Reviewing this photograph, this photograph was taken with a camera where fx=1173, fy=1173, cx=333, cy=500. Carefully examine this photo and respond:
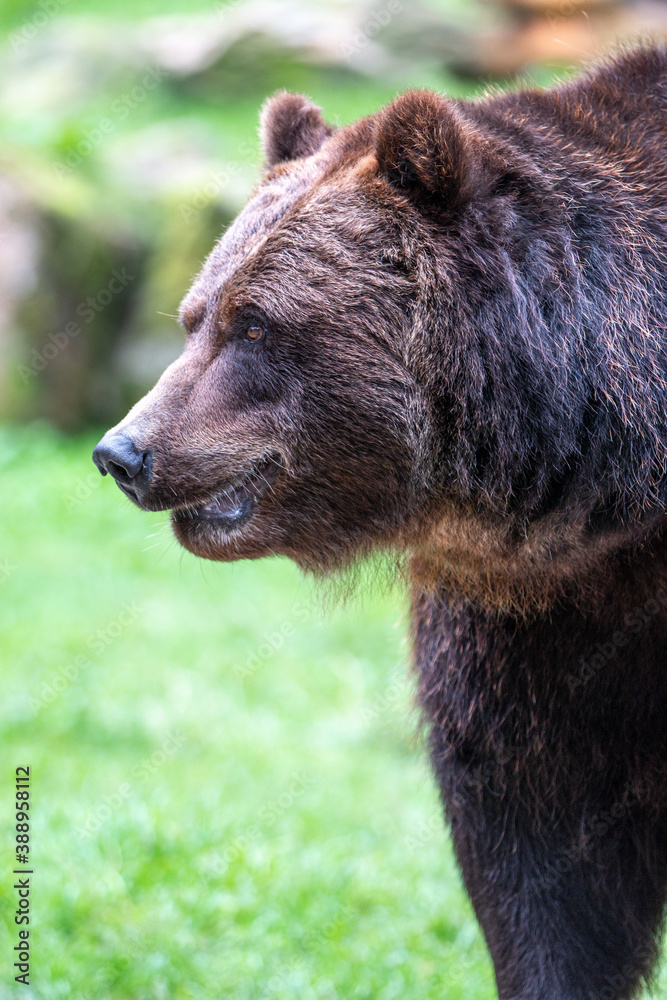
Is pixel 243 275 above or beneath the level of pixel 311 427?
above

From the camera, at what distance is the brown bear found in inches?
106

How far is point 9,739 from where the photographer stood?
624 cm

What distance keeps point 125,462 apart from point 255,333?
0.44 m

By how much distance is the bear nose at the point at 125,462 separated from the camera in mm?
2688

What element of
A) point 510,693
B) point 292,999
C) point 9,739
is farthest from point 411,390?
point 9,739

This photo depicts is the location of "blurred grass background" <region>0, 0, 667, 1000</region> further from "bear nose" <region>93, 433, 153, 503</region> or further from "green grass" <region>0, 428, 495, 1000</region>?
"bear nose" <region>93, 433, 153, 503</region>

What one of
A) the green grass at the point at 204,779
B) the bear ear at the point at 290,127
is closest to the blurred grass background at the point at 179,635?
the green grass at the point at 204,779

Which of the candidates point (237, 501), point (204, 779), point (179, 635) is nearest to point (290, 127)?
point (237, 501)

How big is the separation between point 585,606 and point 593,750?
36cm

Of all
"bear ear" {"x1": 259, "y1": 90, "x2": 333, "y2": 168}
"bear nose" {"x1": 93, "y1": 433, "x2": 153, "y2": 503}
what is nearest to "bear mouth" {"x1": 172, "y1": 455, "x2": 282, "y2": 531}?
"bear nose" {"x1": 93, "y1": 433, "x2": 153, "y2": 503}

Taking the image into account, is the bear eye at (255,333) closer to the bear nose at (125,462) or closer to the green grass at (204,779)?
the bear nose at (125,462)

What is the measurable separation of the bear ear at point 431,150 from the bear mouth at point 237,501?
0.73 m

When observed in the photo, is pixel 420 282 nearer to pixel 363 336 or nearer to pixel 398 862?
pixel 363 336

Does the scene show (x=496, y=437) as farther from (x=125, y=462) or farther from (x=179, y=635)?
(x=179, y=635)
